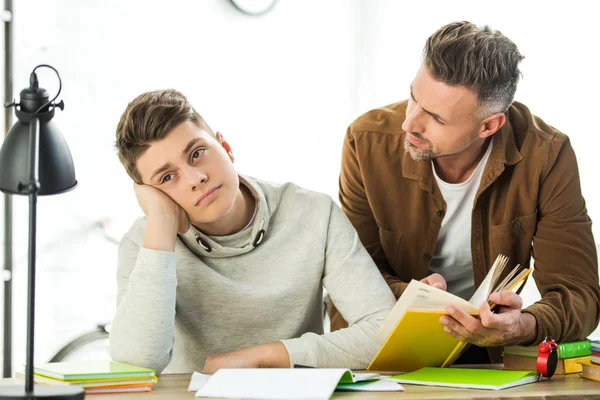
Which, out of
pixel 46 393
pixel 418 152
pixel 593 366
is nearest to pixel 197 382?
pixel 46 393

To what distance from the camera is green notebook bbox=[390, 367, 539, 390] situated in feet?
4.75

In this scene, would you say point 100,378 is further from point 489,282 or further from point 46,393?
point 489,282

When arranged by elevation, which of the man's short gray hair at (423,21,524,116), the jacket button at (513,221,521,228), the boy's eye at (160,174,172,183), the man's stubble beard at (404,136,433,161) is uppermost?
the man's short gray hair at (423,21,524,116)

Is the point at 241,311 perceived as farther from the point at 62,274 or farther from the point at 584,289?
the point at 62,274

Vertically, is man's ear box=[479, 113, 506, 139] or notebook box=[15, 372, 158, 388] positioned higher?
man's ear box=[479, 113, 506, 139]

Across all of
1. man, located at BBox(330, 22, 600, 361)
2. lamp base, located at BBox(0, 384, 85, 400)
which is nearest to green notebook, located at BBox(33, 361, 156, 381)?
lamp base, located at BBox(0, 384, 85, 400)

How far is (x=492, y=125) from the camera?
2.13m

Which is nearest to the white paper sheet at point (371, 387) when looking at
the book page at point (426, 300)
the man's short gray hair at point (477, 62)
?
the book page at point (426, 300)

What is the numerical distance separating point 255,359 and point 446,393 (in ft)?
1.45

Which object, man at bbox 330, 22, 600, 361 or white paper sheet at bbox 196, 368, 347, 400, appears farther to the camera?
man at bbox 330, 22, 600, 361

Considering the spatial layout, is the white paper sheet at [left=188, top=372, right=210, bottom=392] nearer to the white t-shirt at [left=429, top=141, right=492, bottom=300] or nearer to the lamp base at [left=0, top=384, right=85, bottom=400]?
the lamp base at [left=0, top=384, right=85, bottom=400]

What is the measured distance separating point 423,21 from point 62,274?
7.06 feet

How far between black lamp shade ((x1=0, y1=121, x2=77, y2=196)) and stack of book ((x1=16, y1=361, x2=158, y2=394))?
0.34m

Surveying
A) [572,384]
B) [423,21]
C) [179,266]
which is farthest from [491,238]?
[423,21]
